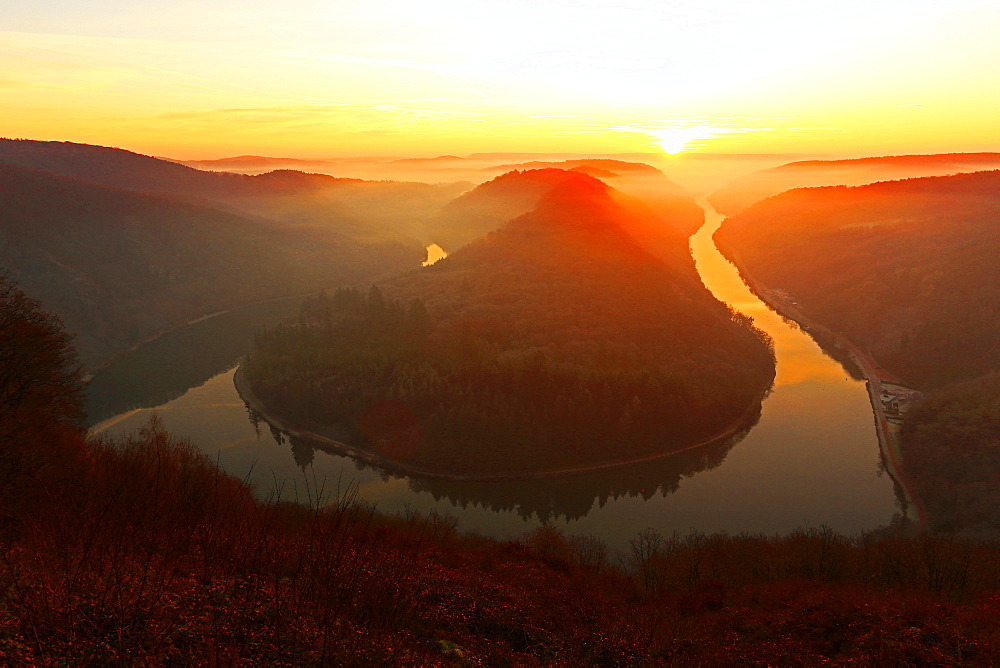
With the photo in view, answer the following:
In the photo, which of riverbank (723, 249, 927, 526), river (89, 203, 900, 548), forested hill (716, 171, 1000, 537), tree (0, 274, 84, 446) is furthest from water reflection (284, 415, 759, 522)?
tree (0, 274, 84, 446)

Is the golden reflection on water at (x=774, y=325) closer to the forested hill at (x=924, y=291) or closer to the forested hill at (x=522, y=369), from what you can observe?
the forested hill at (x=522, y=369)

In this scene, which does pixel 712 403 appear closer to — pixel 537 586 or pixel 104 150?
pixel 537 586

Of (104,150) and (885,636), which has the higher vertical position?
(104,150)

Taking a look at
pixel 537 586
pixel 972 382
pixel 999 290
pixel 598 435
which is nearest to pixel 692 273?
pixel 999 290

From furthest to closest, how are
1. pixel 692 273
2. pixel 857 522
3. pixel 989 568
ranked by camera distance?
pixel 692 273 < pixel 857 522 < pixel 989 568

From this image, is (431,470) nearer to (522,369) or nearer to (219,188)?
(522,369)

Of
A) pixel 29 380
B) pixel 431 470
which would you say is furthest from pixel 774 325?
pixel 29 380

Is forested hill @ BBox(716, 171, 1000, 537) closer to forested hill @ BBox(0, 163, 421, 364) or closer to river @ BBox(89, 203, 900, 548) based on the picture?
river @ BBox(89, 203, 900, 548)
